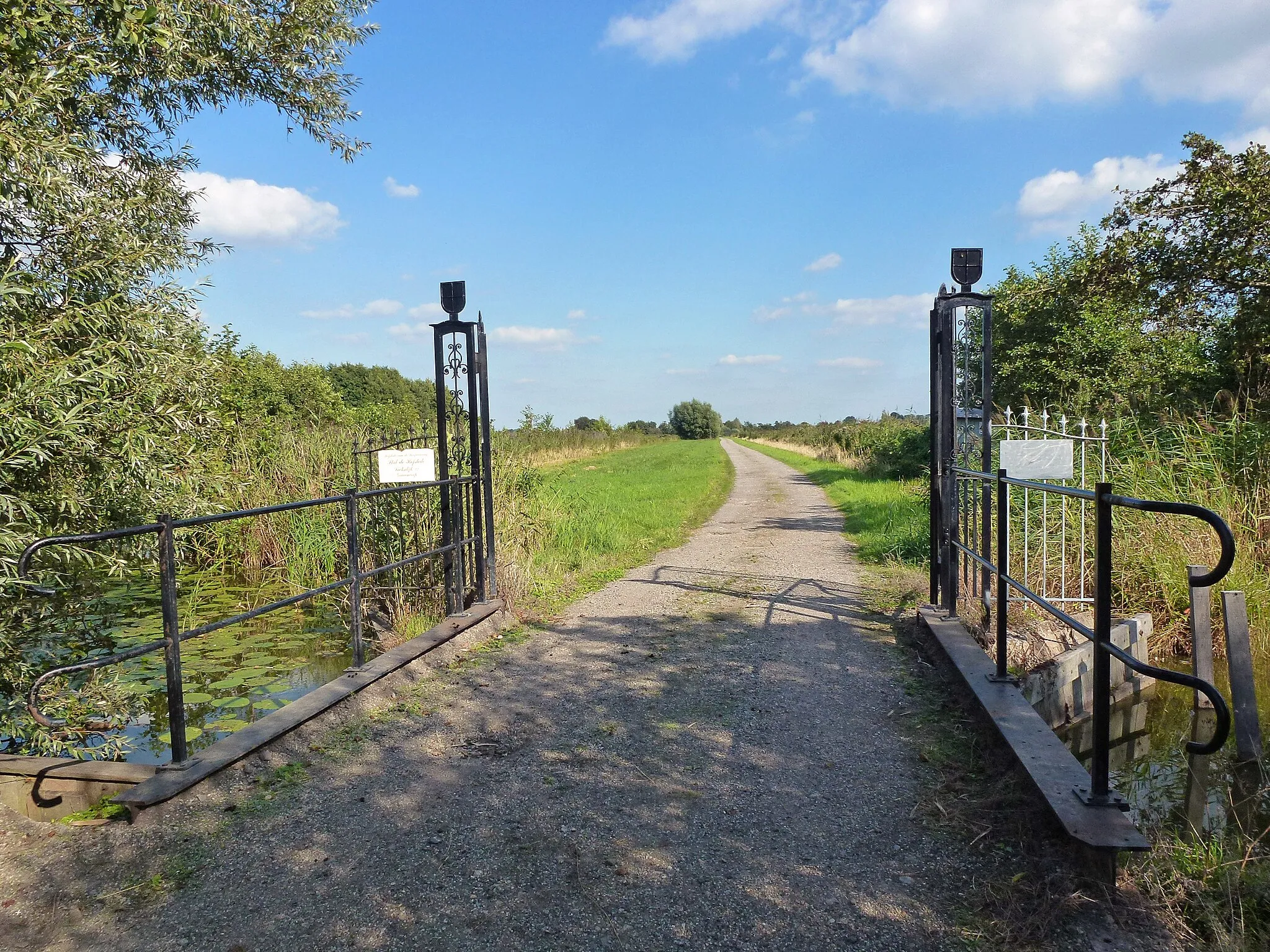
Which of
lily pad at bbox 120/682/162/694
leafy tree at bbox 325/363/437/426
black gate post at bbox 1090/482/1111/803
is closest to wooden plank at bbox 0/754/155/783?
lily pad at bbox 120/682/162/694

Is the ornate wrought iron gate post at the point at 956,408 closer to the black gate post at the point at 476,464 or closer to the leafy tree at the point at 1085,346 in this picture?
the black gate post at the point at 476,464

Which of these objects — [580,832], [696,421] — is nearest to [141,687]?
[580,832]

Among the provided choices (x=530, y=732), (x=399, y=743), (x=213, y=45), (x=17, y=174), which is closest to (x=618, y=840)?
(x=530, y=732)

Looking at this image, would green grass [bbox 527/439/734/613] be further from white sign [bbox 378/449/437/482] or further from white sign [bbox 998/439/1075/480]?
white sign [bbox 998/439/1075/480]

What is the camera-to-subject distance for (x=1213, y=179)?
9.66m

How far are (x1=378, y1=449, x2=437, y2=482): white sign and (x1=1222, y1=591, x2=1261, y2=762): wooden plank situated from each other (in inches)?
212

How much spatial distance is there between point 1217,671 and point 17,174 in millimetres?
8521

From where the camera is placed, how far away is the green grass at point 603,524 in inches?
348

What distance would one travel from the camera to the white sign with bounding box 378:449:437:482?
6.24 meters

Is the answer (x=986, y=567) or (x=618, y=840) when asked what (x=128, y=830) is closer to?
(x=618, y=840)

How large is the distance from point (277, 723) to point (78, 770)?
33.5 inches

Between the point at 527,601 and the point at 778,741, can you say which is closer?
the point at 778,741

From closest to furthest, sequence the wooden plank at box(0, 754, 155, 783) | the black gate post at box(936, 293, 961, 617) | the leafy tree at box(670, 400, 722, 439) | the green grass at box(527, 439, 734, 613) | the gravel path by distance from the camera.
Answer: the gravel path, the wooden plank at box(0, 754, 155, 783), the black gate post at box(936, 293, 961, 617), the green grass at box(527, 439, 734, 613), the leafy tree at box(670, 400, 722, 439)

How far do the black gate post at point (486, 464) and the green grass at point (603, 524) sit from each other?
58cm
